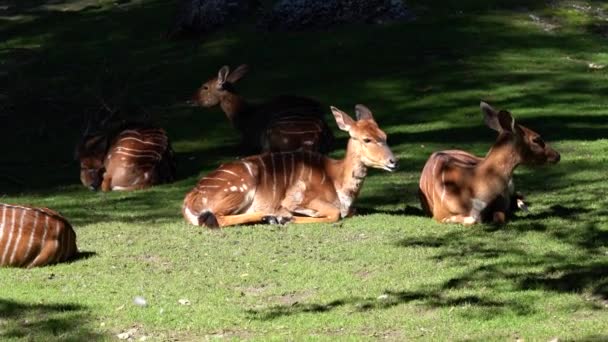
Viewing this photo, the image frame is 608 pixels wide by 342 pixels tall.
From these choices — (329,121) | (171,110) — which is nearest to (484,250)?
(329,121)

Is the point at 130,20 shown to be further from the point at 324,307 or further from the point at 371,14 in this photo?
the point at 324,307

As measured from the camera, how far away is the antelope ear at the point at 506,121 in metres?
11.2

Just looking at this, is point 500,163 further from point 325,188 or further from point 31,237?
point 31,237

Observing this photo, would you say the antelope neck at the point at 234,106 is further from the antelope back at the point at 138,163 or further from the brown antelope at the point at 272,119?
the antelope back at the point at 138,163

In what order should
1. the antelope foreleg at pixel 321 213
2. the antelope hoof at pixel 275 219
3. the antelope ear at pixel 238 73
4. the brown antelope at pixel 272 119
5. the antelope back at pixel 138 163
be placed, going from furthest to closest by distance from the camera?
the antelope ear at pixel 238 73, the brown antelope at pixel 272 119, the antelope back at pixel 138 163, the antelope hoof at pixel 275 219, the antelope foreleg at pixel 321 213

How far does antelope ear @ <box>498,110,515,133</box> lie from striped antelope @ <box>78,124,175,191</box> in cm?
550

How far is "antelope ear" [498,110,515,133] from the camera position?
1125cm

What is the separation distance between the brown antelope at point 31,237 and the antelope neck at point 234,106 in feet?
26.0

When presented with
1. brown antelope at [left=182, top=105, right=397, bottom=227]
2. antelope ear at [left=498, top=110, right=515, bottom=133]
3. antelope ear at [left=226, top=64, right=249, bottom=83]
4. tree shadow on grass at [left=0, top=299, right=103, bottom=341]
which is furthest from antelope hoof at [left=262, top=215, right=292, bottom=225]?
antelope ear at [left=226, top=64, right=249, bottom=83]

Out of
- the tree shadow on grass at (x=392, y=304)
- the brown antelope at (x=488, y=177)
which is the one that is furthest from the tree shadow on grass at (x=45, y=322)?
the brown antelope at (x=488, y=177)

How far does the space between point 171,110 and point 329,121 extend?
9.53 ft

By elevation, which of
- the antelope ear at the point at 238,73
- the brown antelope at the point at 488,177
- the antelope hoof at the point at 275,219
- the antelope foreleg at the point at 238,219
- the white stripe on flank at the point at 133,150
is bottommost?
the white stripe on flank at the point at 133,150

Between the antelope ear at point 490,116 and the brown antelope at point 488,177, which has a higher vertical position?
the antelope ear at point 490,116

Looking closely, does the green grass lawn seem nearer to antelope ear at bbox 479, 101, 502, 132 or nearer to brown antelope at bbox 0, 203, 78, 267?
brown antelope at bbox 0, 203, 78, 267
